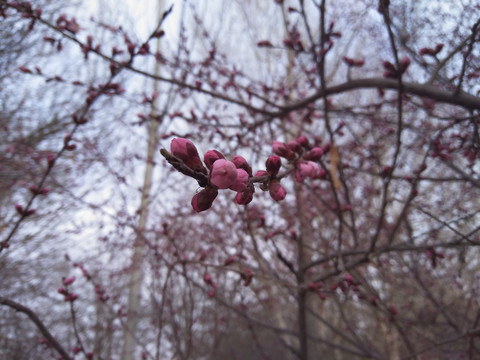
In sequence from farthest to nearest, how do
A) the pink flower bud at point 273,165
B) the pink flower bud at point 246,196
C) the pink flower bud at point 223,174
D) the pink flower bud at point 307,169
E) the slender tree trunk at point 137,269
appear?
the slender tree trunk at point 137,269
the pink flower bud at point 307,169
the pink flower bud at point 273,165
the pink flower bud at point 246,196
the pink flower bud at point 223,174

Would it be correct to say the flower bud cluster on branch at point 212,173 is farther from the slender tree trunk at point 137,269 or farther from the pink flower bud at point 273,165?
the slender tree trunk at point 137,269

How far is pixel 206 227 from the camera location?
4266 millimetres

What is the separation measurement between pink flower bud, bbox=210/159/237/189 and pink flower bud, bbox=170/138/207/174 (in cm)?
7

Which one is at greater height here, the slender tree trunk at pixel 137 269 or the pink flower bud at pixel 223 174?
the slender tree trunk at pixel 137 269

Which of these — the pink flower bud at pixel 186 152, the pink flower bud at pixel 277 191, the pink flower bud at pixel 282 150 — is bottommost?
the pink flower bud at pixel 186 152

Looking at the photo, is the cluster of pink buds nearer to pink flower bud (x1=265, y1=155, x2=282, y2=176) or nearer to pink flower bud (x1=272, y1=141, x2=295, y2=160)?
pink flower bud (x1=265, y1=155, x2=282, y2=176)

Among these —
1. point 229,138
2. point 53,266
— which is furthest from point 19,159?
point 229,138

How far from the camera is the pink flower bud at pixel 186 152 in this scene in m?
0.66

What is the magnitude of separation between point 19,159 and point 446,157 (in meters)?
4.40

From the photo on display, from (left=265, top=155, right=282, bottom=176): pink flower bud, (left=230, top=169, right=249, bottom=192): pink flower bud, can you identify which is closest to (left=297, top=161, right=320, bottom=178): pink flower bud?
(left=265, top=155, right=282, bottom=176): pink flower bud

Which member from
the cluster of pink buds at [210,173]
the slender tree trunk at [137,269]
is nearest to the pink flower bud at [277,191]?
the cluster of pink buds at [210,173]

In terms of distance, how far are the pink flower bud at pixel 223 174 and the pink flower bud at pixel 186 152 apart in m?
0.07

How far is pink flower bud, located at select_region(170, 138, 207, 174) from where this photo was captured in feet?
2.16

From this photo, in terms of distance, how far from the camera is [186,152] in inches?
26.0
